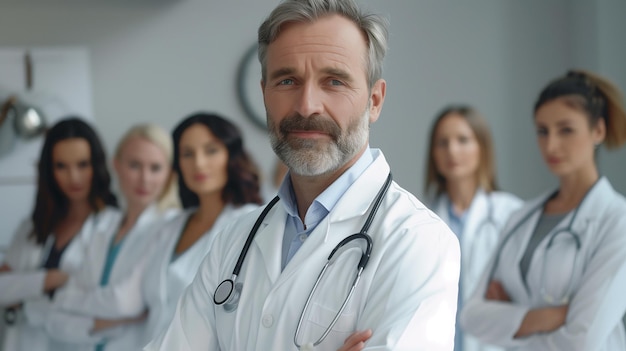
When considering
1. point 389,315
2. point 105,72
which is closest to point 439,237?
point 389,315

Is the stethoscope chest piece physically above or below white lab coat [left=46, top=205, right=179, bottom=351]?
above

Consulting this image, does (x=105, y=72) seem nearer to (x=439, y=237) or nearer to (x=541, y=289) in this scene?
(x=541, y=289)

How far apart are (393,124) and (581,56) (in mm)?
1102

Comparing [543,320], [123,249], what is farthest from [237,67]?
[543,320]

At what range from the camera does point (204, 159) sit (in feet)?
9.45

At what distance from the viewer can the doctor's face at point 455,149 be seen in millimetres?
3633

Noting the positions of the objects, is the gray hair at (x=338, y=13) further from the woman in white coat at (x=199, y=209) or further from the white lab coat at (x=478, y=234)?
the white lab coat at (x=478, y=234)

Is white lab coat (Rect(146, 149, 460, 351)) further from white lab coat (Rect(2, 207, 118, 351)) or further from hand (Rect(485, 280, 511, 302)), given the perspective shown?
white lab coat (Rect(2, 207, 118, 351))

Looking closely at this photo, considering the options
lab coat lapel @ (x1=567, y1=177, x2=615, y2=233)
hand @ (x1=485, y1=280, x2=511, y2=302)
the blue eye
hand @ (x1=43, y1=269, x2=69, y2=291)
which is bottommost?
hand @ (x1=43, y1=269, x2=69, y2=291)

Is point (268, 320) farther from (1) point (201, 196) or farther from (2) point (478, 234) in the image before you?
(2) point (478, 234)

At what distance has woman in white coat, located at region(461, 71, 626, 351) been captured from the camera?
2279 mm

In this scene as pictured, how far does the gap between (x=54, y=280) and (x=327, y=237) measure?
6.54ft

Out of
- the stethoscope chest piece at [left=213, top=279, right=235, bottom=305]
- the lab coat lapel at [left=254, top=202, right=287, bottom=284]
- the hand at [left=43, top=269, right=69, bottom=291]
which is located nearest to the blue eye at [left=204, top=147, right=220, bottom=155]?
the hand at [left=43, top=269, right=69, bottom=291]

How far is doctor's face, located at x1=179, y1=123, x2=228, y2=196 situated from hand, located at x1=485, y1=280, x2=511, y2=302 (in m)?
Result: 1.01
